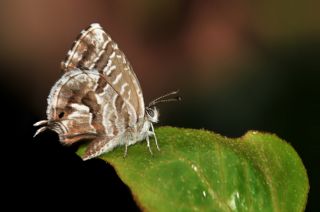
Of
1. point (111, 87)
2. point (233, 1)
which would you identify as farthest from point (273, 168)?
point (233, 1)

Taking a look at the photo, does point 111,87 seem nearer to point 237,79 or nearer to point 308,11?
point 237,79

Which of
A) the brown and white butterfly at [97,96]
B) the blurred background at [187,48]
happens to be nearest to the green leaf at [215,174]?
the brown and white butterfly at [97,96]

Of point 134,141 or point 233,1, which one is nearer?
point 134,141

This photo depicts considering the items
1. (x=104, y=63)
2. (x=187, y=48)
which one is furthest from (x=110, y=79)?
(x=187, y=48)

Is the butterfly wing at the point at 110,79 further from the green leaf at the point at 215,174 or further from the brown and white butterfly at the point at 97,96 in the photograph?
the green leaf at the point at 215,174

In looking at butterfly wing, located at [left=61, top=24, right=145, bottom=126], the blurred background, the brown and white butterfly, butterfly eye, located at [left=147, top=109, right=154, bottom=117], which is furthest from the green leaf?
the blurred background

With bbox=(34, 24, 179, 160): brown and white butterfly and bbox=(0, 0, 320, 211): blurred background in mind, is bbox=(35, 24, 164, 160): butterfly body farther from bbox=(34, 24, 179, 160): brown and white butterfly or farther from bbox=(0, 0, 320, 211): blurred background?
bbox=(0, 0, 320, 211): blurred background

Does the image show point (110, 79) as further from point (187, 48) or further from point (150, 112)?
point (187, 48)

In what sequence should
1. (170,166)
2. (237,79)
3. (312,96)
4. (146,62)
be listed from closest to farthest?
1. (170,166)
2. (312,96)
3. (237,79)
4. (146,62)
